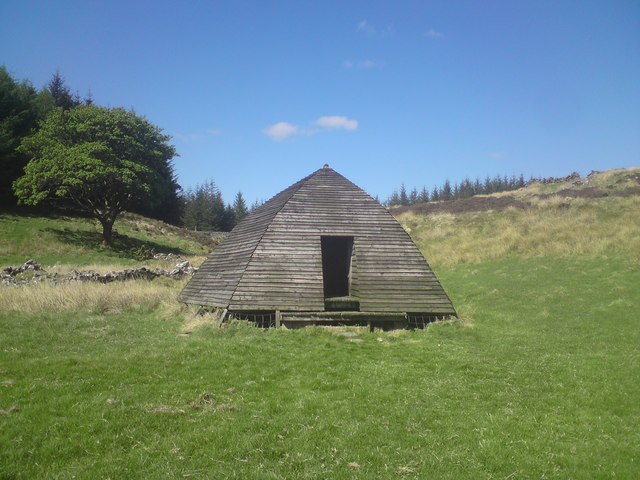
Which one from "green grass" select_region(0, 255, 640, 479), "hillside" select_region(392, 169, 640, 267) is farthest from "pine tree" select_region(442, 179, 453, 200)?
"green grass" select_region(0, 255, 640, 479)

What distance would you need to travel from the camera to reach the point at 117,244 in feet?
136

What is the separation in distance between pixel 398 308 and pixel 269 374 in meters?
7.64

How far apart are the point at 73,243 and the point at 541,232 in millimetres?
36792

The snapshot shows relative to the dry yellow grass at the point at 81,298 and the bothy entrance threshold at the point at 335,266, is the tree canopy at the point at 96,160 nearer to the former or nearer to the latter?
the dry yellow grass at the point at 81,298

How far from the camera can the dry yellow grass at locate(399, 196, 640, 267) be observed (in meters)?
29.2

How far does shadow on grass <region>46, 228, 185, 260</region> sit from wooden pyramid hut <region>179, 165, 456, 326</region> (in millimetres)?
20831

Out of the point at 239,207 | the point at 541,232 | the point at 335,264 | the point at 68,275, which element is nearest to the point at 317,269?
the point at 335,264

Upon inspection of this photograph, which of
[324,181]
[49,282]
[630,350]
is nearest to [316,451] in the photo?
[630,350]

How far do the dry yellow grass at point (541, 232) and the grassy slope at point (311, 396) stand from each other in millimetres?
11084

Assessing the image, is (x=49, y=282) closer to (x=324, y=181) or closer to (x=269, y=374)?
(x=324, y=181)

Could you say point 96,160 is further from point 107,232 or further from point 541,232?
point 541,232

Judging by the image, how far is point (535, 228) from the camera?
120ft

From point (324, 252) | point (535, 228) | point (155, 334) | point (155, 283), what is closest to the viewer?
point (155, 334)

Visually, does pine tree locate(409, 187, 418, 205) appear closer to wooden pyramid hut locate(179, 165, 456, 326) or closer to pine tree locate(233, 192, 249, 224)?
pine tree locate(233, 192, 249, 224)
